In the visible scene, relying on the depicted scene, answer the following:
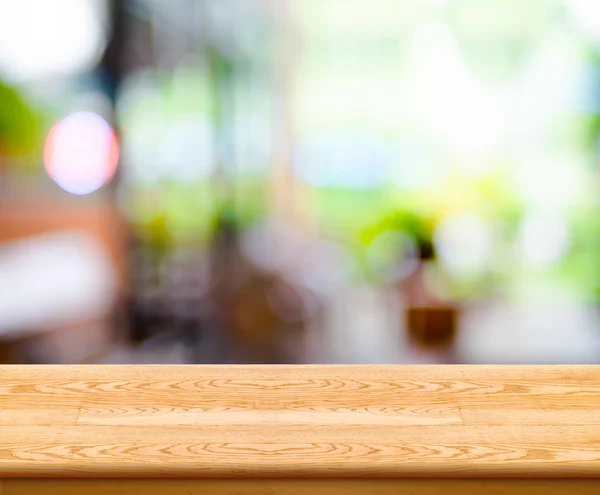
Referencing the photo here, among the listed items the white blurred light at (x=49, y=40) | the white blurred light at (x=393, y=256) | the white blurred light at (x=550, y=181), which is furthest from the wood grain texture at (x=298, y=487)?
the white blurred light at (x=49, y=40)

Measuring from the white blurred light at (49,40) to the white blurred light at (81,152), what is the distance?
0.19 metres

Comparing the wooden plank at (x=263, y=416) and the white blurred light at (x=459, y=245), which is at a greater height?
the white blurred light at (x=459, y=245)

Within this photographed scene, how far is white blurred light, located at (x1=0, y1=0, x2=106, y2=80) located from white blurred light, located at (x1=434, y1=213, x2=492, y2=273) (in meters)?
1.33

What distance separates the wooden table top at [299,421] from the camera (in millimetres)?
1286

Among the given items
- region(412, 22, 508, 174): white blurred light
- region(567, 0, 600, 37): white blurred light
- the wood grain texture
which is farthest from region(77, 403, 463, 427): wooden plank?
region(567, 0, 600, 37): white blurred light

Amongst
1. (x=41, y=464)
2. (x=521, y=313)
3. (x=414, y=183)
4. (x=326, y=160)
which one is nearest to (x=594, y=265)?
(x=521, y=313)

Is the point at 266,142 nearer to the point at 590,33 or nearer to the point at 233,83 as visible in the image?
the point at 233,83

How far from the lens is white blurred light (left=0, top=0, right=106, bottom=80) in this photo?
94.4 inches

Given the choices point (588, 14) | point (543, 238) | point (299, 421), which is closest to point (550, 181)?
point (543, 238)

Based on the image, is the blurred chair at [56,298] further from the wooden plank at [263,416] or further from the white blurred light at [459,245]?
the white blurred light at [459,245]

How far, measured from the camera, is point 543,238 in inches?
99.3

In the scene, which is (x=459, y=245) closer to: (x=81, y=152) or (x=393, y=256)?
(x=393, y=256)

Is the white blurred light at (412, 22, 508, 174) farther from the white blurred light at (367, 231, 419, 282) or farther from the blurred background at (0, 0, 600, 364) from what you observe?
the white blurred light at (367, 231, 419, 282)

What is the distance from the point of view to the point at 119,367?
67.9 inches
